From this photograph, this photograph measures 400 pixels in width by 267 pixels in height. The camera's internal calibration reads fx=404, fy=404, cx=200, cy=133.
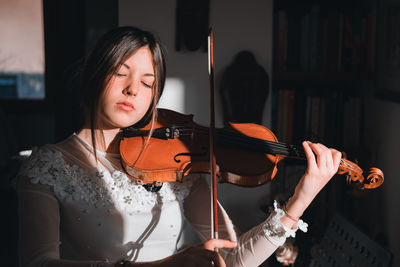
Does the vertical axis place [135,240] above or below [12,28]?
below

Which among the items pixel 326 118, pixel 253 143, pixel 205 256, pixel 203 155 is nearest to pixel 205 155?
pixel 203 155

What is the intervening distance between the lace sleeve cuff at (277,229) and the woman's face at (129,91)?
0.39m

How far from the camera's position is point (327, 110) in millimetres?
1759

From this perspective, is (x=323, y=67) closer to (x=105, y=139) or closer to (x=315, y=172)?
(x=315, y=172)

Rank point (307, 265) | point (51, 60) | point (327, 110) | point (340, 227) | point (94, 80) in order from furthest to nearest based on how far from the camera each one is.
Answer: point (51, 60) → point (327, 110) → point (307, 265) → point (340, 227) → point (94, 80)

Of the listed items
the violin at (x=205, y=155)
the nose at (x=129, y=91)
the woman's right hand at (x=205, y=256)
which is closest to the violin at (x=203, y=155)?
the violin at (x=205, y=155)

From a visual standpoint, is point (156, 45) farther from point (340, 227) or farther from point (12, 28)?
point (12, 28)

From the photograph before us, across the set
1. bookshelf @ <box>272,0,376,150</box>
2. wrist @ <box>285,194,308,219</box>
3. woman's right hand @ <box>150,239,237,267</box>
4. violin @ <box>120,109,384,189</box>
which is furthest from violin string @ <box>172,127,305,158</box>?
bookshelf @ <box>272,0,376,150</box>

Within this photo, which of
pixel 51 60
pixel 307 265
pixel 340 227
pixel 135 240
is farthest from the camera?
pixel 51 60

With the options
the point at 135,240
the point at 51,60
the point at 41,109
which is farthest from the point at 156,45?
the point at 41,109

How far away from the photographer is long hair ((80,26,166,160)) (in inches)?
36.6

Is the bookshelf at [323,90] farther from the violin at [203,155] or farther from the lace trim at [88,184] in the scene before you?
the lace trim at [88,184]

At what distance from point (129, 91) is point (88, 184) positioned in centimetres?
26

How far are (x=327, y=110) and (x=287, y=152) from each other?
0.86m
